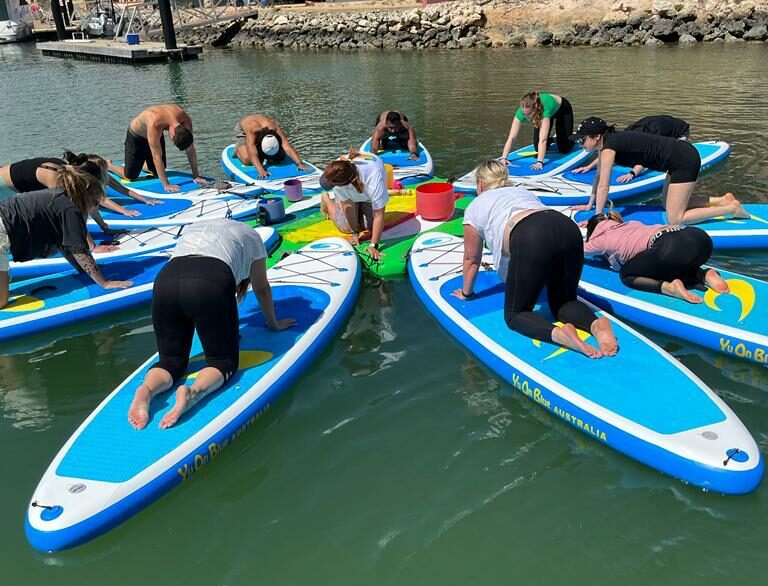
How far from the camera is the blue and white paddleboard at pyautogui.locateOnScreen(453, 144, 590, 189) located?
→ 1028 cm

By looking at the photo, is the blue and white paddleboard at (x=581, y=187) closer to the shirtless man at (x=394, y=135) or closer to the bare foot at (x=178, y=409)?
the shirtless man at (x=394, y=135)

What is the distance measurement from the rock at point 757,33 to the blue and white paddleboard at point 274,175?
24633mm

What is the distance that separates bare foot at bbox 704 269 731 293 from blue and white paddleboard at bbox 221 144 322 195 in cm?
628

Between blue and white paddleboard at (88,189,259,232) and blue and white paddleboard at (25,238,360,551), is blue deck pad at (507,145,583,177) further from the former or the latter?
blue and white paddleboard at (25,238,360,551)

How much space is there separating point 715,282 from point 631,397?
7.29ft

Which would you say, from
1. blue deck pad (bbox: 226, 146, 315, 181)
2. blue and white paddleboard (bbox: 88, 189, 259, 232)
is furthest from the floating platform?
blue and white paddleboard (bbox: 88, 189, 259, 232)

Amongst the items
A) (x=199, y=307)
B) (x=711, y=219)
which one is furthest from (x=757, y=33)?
(x=199, y=307)

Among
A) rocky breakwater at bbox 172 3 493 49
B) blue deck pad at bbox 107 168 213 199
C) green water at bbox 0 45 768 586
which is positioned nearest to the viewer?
green water at bbox 0 45 768 586

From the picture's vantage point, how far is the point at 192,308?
15.1 ft

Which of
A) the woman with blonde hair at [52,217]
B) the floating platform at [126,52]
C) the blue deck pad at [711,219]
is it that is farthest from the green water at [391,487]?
the floating platform at [126,52]

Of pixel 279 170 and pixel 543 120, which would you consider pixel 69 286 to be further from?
pixel 543 120

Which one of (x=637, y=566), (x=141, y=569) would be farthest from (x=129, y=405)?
(x=637, y=566)

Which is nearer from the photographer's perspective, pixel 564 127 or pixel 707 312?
pixel 707 312

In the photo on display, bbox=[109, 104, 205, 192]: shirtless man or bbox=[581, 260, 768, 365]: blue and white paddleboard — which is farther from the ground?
bbox=[109, 104, 205, 192]: shirtless man
